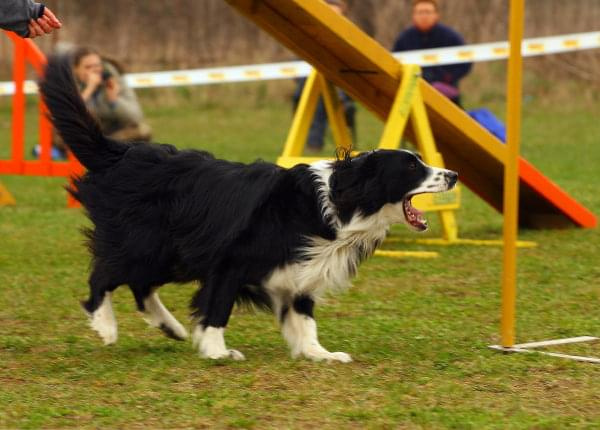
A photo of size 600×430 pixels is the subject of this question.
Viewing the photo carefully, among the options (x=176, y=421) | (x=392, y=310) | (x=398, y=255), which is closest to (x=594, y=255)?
(x=398, y=255)

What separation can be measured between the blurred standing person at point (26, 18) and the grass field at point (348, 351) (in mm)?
1363

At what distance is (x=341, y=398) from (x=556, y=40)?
40.9 ft

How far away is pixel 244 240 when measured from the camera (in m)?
4.77

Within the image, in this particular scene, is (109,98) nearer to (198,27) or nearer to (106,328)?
(106,328)

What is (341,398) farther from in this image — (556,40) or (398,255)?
(556,40)

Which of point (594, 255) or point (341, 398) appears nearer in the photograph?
point (341, 398)

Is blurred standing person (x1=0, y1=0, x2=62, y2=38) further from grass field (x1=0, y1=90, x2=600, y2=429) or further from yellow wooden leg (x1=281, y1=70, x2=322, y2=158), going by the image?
yellow wooden leg (x1=281, y1=70, x2=322, y2=158)

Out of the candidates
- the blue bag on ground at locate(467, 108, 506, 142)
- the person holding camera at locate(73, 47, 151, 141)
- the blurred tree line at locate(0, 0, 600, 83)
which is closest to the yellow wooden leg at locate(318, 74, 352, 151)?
the blue bag on ground at locate(467, 108, 506, 142)

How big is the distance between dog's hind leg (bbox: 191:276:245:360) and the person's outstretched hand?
1232mm

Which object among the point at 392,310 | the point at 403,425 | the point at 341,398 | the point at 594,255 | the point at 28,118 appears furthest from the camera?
the point at 28,118

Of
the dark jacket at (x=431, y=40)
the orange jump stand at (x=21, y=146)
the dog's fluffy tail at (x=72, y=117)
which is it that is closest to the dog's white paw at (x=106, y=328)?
the dog's fluffy tail at (x=72, y=117)

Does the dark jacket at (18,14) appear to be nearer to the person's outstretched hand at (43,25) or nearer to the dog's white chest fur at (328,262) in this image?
the person's outstretched hand at (43,25)

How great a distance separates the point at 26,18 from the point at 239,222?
1212mm

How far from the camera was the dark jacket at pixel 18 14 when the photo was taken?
4801 millimetres
